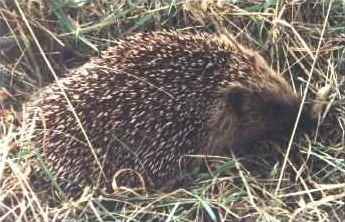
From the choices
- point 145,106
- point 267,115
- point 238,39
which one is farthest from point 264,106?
point 145,106

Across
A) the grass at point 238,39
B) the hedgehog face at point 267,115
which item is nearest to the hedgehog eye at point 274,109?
the hedgehog face at point 267,115

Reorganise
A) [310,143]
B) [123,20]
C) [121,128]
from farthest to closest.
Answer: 1. [123,20]
2. [310,143]
3. [121,128]

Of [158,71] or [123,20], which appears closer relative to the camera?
[158,71]

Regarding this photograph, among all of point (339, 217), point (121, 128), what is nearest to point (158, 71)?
point (121, 128)

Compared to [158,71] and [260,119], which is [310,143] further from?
[158,71]

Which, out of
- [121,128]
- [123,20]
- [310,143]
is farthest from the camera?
[123,20]

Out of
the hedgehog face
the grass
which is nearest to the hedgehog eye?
the hedgehog face

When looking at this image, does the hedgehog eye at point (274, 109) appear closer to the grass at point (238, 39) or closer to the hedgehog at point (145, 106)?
the hedgehog at point (145, 106)

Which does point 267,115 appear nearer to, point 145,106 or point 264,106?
point 264,106
